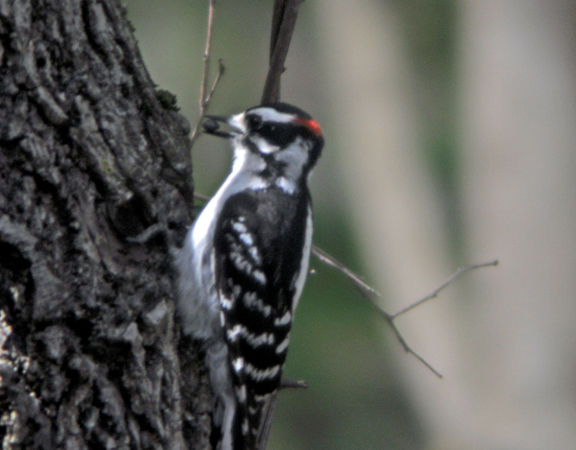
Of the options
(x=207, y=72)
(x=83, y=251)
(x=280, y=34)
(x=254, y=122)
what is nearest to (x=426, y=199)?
(x=254, y=122)

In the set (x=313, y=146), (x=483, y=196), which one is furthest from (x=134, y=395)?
(x=483, y=196)

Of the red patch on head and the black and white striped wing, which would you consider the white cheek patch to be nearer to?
the red patch on head

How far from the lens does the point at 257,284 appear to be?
8.83 feet

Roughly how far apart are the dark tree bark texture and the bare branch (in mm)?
535

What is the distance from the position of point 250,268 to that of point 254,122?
30.1 inches

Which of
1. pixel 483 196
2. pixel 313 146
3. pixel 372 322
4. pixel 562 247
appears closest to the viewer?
pixel 313 146

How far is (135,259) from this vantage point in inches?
87.7

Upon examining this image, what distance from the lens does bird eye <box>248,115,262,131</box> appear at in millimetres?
3068

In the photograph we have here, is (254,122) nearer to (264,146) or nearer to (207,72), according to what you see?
(264,146)

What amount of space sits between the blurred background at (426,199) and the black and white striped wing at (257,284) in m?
3.91

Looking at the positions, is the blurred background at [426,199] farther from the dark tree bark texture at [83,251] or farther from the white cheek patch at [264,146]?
the dark tree bark texture at [83,251]

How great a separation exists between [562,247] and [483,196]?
1037 mm

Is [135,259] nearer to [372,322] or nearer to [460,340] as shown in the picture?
[460,340]

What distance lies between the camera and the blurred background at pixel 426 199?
637 cm
